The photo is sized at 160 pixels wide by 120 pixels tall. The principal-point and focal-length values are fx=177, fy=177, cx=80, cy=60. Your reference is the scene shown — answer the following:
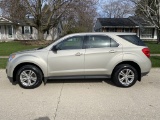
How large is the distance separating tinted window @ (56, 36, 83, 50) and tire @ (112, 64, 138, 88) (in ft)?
4.80

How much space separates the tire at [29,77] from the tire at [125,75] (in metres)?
2.45

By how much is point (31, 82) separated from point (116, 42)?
3.04 meters

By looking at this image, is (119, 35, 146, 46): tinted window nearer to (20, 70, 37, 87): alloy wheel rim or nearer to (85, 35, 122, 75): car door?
(85, 35, 122, 75): car door

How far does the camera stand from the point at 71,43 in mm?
5719

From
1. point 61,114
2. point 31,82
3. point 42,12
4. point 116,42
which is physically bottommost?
point 61,114

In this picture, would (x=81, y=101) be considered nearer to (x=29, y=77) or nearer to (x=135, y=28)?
(x=29, y=77)

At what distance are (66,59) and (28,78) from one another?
136 cm

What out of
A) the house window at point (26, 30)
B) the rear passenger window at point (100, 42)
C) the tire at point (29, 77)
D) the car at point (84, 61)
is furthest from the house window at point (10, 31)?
the rear passenger window at point (100, 42)

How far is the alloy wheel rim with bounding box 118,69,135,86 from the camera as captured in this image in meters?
5.74

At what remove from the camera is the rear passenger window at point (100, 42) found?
18.9 feet

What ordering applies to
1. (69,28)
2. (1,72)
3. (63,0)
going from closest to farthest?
(1,72), (63,0), (69,28)

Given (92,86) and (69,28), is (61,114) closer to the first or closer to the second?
(92,86)

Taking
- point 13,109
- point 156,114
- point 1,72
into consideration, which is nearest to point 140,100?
point 156,114

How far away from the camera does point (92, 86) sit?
5.82 m
